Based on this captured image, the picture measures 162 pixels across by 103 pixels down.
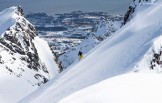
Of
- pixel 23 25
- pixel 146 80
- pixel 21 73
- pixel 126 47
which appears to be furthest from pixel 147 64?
pixel 23 25

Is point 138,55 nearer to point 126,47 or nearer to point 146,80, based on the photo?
point 126,47

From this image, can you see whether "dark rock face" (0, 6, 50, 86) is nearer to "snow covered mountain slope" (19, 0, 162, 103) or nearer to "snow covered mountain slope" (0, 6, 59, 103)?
"snow covered mountain slope" (0, 6, 59, 103)

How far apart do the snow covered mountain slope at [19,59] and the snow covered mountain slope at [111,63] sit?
40.5 m

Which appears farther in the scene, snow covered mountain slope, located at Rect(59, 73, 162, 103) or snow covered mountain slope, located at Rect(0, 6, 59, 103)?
snow covered mountain slope, located at Rect(0, 6, 59, 103)

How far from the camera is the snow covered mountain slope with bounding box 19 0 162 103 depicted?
40334 millimetres

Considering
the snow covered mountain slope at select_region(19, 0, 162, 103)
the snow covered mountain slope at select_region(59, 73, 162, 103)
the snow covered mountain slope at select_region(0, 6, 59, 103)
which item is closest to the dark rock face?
the snow covered mountain slope at select_region(0, 6, 59, 103)

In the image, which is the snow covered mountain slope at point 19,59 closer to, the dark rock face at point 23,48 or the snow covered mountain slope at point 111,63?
the dark rock face at point 23,48

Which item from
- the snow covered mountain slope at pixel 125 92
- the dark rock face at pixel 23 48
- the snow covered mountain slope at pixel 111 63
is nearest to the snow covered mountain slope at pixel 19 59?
the dark rock face at pixel 23 48

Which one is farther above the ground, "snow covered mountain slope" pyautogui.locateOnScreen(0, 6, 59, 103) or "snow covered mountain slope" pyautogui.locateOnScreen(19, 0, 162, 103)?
"snow covered mountain slope" pyautogui.locateOnScreen(0, 6, 59, 103)

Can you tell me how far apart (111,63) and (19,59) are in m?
80.0

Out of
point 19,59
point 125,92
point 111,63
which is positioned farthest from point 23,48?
point 125,92

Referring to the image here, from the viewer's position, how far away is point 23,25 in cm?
14462

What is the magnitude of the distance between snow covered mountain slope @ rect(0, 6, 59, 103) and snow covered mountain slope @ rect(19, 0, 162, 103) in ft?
133

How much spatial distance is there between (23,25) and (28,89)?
152ft
